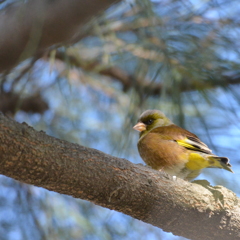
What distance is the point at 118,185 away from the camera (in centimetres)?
145

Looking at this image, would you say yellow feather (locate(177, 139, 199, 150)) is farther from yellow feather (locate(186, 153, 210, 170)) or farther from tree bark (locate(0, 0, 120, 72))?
tree bark (locate(0, 0, 120, 72))

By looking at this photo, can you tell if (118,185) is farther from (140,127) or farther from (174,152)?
(140,127)

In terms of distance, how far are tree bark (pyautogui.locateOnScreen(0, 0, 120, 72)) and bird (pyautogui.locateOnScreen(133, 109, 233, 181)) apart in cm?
93

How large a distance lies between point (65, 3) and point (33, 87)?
825 millimetres

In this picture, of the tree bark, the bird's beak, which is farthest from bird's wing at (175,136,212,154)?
the tree bark

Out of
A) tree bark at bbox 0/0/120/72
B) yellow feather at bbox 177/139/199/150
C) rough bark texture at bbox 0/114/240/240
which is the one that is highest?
tree bark at bbox 0/0/120/72

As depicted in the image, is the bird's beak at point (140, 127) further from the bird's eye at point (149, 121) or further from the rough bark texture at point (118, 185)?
the rough bark texture at point (118, 185)

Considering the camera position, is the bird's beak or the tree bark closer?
the tree bark

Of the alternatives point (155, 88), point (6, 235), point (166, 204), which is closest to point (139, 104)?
point (155, 88)

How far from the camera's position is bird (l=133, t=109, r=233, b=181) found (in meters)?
2.07

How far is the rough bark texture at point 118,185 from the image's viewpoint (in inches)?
46.8

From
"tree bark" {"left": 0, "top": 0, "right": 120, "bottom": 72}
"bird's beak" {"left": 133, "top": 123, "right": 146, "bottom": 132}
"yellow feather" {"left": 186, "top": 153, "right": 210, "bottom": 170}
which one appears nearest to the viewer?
"tree bark" {"left": 0, "top": 0, "right": 120, "bottom": 72}

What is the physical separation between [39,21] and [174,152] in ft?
4.27

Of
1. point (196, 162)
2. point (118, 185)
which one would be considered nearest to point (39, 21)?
point (118, 185)
